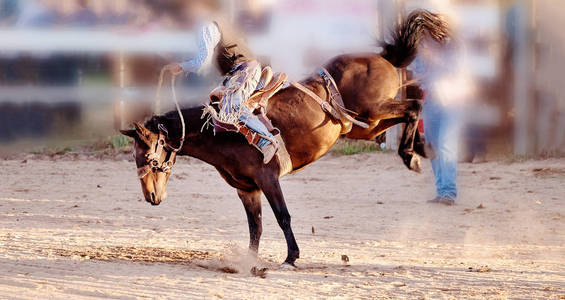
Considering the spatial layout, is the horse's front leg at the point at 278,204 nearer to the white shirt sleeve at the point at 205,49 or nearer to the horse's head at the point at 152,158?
the horse's head at the point at 152,158

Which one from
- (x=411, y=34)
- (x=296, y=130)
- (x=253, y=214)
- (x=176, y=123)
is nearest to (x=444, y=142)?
(x=411, y=34)

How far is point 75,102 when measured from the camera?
571 inches

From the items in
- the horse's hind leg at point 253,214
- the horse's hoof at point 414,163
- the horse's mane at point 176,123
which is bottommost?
the horse's hind leg at point 253,214

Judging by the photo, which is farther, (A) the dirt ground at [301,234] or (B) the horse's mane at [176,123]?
(B) the horse's mane at [176,123]

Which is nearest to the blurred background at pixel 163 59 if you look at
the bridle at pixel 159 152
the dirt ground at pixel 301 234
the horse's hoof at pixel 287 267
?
the dirt ground at pixel 301 234

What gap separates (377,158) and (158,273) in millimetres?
6517

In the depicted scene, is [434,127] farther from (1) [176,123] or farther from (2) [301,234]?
(1) [176,123]

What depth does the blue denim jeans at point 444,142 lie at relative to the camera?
33.8ft

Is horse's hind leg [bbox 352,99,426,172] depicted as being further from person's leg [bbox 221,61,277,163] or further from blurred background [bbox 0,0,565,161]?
blurred background [bbox 0,0,565,161]

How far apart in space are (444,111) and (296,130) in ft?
10.8

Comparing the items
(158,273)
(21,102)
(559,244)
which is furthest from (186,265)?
(21,102)

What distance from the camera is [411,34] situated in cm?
796

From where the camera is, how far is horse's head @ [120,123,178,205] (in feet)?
24.2

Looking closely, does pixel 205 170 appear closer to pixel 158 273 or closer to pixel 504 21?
pixel 504 21
